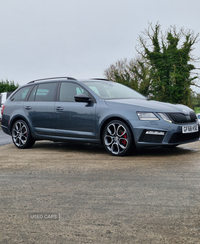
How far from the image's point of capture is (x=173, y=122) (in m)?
6.89

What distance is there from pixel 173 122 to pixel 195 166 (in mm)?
1180

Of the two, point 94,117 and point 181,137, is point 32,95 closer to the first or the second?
point 94,117

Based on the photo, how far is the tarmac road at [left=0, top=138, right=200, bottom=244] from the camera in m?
2.95

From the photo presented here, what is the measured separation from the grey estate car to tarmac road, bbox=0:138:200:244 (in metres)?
0.45

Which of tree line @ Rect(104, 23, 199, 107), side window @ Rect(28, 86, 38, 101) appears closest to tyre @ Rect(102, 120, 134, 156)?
side window @ Rect(28, 86, 38, 101)

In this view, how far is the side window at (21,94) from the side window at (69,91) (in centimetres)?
127

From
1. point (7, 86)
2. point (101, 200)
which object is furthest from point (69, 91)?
point (7, 86)

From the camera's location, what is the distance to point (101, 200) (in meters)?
3.99

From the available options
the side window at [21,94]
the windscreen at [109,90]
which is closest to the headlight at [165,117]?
the windscreen at [109,90]

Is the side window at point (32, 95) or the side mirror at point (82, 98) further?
the side window at point (32, 95)

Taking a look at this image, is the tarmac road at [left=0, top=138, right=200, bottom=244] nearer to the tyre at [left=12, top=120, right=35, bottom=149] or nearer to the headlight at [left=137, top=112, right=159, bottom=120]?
the headlight at [left=137, top=112, right=159, bottom=120]

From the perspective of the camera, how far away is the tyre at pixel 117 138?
7.03 metres

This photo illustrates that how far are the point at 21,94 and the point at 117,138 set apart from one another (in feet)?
11.0

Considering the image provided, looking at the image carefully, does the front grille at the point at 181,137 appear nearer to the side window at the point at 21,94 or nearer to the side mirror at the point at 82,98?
the side mirror at the point at 82,98
